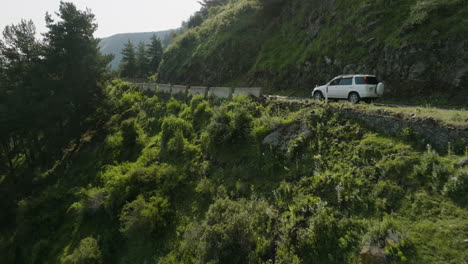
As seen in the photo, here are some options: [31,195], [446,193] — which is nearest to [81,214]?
[31,195]

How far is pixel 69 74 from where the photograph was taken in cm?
2570

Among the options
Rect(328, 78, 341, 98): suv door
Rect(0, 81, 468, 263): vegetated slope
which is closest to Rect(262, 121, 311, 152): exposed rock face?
Rect(0, 81, 468, 263): vegetated slope

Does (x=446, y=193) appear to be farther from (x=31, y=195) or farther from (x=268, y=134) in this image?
(x=31, y=195)

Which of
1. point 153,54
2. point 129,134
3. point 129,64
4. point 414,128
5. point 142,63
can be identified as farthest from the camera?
point 153,54

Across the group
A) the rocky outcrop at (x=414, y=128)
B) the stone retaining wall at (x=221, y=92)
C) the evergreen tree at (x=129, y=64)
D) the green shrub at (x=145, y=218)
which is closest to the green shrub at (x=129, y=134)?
the stone retaining wall at (x=221, y=92)

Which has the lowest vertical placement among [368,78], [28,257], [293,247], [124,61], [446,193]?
[28,257]

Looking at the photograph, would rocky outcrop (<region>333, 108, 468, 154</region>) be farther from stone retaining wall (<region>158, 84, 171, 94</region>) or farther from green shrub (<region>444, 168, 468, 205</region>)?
stone retaining wall (<region>158, 84, 171, 94</region>)

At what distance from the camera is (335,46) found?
20469 millimetres

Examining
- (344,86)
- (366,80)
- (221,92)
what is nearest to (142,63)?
(221,92)

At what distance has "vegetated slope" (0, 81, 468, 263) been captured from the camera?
6961 mm

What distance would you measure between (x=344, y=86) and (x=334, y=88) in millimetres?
718

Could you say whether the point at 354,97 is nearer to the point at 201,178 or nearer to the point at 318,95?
the point at 318,95

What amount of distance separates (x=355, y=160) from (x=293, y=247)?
14.4 feet

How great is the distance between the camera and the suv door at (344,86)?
1478 centimetres
